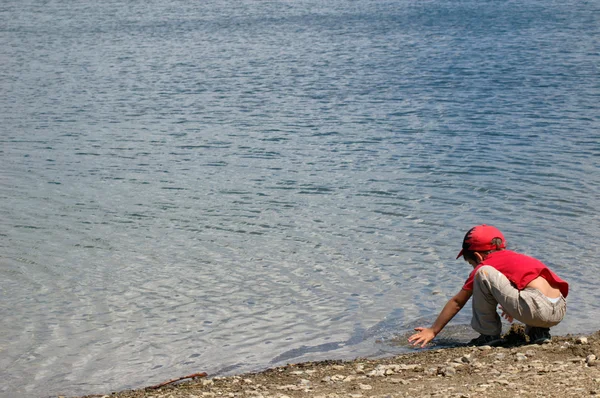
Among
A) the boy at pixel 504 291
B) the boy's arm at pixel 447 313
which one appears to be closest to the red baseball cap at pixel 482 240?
the boy at pixel 504 291

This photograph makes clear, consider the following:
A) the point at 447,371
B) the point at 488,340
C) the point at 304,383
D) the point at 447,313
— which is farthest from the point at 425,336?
the point at 304,383

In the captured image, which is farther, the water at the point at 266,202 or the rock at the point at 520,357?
the water at the point at 266,202

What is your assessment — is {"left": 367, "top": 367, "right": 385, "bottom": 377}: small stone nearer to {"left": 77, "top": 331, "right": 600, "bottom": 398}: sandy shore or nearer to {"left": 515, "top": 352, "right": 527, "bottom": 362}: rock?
{"left": 77, "top": 331, "right": 600, "bottom": 398}: sandy shore

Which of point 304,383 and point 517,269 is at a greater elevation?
point 517,269

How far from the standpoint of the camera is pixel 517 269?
21.2ft

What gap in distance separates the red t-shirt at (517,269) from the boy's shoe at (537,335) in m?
0.40

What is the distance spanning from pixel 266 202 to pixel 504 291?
22.8 ft

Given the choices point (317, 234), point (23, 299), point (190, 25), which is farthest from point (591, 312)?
point (190, 25)

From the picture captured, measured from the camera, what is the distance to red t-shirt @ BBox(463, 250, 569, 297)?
6.43m

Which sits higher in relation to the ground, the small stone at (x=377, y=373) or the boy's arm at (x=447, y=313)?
the boy's arm at (x=447, y=313)

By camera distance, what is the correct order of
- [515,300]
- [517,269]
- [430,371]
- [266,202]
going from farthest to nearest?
[266,202], [517,269], [515,300], [430,371]

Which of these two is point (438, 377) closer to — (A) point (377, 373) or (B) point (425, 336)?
(A) point (377, 373)

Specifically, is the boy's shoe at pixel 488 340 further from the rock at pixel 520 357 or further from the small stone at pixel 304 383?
the small stone at pixel 304 383

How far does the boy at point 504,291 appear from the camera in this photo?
251 inches
